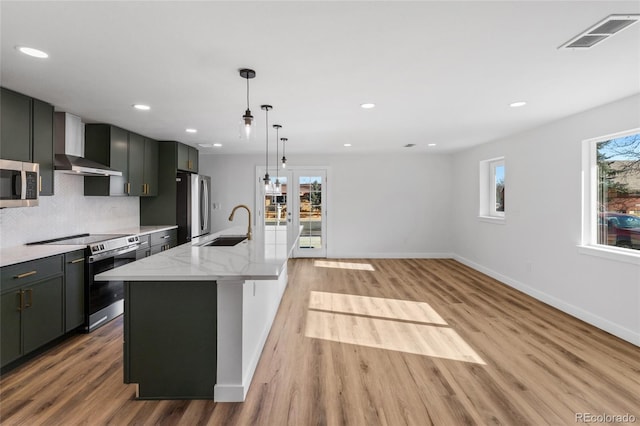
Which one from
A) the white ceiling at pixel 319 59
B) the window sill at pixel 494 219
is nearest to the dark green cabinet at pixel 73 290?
the white ceiling at pixel 319 59

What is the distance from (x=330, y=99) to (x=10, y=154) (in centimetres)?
279

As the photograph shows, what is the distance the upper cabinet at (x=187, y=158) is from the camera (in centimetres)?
547

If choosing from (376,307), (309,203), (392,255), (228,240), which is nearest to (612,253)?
(376,307)

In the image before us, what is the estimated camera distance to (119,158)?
4.32 meters

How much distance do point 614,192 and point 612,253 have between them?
0.67 meters

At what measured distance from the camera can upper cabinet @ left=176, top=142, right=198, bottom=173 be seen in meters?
5.47

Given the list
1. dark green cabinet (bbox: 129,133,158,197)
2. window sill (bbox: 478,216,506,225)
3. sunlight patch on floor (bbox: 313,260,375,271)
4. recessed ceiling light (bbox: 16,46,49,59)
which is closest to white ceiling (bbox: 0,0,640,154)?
recessed ceiling light (bbox: 16,46,49,59)

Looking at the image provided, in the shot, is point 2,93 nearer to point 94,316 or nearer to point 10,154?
point 10,154

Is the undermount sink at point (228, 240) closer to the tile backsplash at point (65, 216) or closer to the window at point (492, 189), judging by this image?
the tile backsplash at point (65, 216)

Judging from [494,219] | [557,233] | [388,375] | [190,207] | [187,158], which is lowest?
[388,375]

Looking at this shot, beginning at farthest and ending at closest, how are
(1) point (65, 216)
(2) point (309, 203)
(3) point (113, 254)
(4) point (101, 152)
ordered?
(2) point (309, 203) < (4) point (101, 152) < (1) point (65, 216) < (3) point (113, 254)

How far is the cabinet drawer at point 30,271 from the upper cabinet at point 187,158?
276 cm

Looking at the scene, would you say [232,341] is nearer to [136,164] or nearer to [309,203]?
[136,164]

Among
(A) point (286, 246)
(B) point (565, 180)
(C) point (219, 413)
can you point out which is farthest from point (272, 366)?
(B) point (565, 180)
